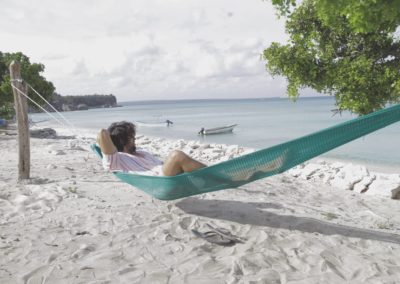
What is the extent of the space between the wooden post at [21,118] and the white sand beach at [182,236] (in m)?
0.19

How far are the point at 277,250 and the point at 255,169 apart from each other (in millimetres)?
671

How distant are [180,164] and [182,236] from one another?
63 cm

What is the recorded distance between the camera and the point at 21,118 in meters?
5.09

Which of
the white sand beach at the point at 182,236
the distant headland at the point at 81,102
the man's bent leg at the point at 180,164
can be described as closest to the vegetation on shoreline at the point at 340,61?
the white sand beach at the point at 182,236

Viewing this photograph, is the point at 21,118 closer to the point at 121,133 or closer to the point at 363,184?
the point at 121,133

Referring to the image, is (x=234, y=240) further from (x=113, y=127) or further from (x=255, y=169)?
(x=113, y=127)

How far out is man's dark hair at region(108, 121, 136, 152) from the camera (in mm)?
3836

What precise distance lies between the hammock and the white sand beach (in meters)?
0.46

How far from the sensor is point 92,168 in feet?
21.3

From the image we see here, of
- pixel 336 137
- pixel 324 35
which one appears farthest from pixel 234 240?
pixel 324 35

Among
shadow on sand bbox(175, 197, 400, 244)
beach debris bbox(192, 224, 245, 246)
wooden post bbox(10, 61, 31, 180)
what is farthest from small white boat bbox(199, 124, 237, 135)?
beach debris bbox(192, 224, 245, 246)

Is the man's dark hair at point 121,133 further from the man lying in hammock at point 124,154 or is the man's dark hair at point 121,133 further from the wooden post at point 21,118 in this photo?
the wooden post at point 21,118

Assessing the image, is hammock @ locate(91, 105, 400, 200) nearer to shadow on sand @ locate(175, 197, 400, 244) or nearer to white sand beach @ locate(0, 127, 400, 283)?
white sand beach @ locate(0, 127, 400, 283)

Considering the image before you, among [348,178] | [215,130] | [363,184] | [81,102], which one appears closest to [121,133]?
[363,184]
